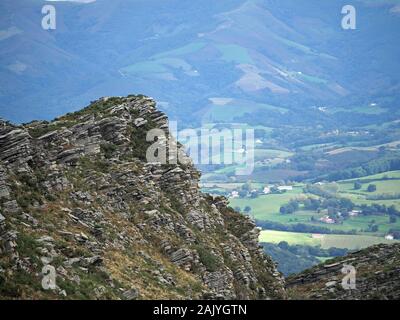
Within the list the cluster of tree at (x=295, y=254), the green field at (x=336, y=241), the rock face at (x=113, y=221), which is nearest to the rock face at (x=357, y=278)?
the rock face at (x=113, y=221)

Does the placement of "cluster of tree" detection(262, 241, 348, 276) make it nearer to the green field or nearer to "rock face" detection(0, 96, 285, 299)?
the green field

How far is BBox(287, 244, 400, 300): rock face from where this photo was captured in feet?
197

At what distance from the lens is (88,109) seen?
66.7m

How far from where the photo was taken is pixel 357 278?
2482 inches

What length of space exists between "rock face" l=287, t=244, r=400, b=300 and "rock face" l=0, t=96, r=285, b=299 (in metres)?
3.59

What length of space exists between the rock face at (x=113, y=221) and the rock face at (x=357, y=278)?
359cm

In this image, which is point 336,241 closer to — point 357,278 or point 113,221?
point 357,278

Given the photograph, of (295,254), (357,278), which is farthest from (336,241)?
(357,278)

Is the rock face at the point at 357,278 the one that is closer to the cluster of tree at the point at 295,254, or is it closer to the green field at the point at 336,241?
the cluster of tree at the point at 295,254

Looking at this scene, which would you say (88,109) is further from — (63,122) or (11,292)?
(11,292)

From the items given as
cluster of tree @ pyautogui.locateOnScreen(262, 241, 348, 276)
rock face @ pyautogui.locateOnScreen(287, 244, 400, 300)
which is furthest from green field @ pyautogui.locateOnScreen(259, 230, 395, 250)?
rock face @ pyautogui.locateOnScreen(287, 244, 400, 300)

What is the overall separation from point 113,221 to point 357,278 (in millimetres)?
21589
